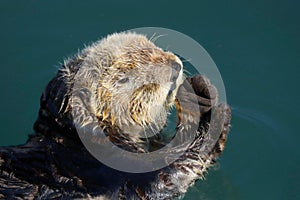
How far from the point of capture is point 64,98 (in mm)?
3145

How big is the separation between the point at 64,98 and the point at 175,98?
67cm

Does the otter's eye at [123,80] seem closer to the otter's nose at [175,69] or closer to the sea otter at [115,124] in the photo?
the sea otter at [115,124]

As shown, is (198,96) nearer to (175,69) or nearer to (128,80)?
(175,69)

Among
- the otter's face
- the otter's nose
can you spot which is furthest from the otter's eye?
the otter's nose

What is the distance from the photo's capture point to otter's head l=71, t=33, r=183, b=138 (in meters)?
3.04

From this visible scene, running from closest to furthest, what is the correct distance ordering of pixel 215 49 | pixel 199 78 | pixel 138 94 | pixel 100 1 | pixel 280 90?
1. pixel 138 94
2. pixel 199 78
3. pixel 280 90
4. pixel 215 49
5. pixel 100 1

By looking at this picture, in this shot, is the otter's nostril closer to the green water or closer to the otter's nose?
the otter's nose

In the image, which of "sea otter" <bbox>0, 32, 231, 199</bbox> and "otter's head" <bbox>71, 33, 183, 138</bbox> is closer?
"sea otter" <bbox>0, 32, 231, 199</bbox>

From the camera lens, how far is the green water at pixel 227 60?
4277mm

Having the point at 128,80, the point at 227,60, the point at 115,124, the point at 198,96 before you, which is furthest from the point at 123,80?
the point at 227,60

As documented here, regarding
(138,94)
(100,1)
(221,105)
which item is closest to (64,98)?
(138,94)

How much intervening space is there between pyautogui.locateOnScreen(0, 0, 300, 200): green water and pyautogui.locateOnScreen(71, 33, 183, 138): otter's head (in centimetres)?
110

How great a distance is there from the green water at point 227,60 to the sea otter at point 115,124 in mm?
868

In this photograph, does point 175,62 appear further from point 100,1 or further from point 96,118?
point 100,1
